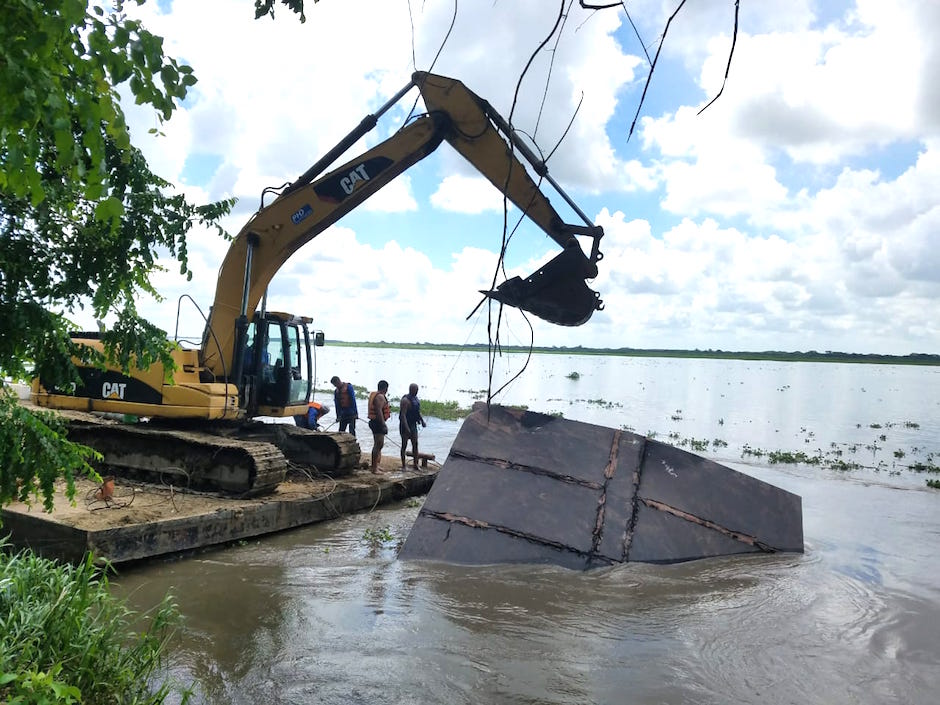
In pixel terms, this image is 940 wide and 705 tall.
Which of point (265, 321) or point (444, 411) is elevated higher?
point (265, 321)

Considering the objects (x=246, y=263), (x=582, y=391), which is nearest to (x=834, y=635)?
(x=246, y=263)

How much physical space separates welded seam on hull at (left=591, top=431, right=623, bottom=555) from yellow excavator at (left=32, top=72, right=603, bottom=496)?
1.54 metres

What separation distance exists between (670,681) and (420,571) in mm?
2824

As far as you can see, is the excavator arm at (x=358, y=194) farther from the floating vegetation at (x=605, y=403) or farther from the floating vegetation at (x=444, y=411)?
the floating vegetation at (x=605, y=403)

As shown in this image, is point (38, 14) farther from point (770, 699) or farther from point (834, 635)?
point (834, 635)

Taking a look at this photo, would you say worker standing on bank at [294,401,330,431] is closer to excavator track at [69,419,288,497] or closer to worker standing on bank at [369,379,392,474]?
worker standing on bank at [369,379,392,474]

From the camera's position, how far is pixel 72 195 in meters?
3.42

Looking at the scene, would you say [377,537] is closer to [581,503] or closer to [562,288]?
[581,503]

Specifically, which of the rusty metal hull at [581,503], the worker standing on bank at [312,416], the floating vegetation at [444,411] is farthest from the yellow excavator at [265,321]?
the floating vegetation at [444,411]

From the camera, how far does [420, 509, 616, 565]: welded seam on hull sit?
7469mm

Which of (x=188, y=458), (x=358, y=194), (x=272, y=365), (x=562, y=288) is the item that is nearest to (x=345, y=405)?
(x=272, y=365)

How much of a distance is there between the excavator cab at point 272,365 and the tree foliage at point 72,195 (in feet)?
20.4

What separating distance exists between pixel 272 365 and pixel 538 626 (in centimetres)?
600

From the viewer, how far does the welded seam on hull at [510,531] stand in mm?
7469
